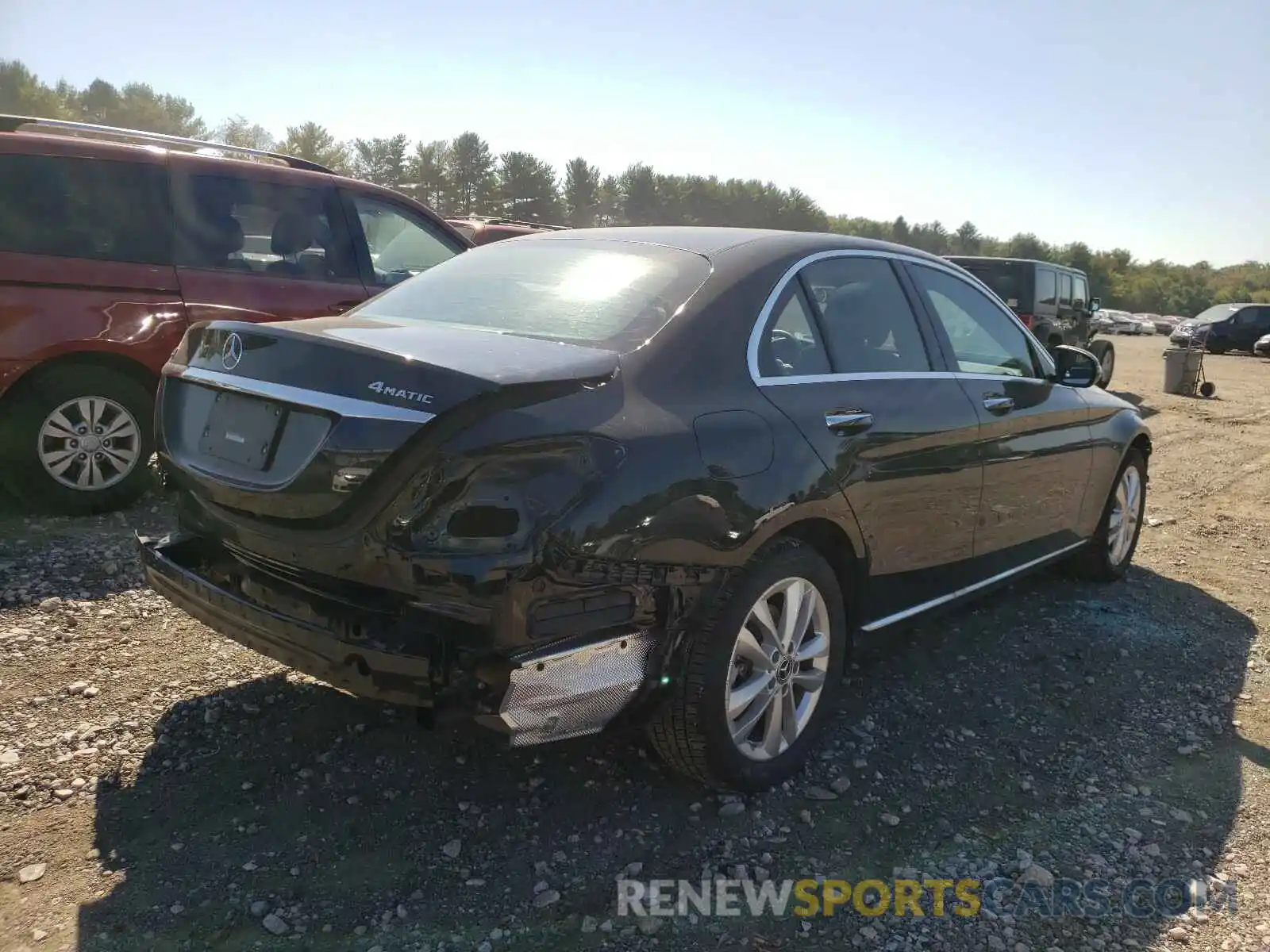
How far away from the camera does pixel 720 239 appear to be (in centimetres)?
334

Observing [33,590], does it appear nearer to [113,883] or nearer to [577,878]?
[113,883]

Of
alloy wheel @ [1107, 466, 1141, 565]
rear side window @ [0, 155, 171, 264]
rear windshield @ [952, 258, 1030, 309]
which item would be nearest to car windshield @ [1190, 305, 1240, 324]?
rear windshield @ [952, 258, 1030, 309]

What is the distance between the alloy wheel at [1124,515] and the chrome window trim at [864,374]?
105cm

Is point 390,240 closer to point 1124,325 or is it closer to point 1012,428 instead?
point 1012,428

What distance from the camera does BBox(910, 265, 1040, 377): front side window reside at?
13.1 ft

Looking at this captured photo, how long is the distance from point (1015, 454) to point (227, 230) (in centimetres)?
446

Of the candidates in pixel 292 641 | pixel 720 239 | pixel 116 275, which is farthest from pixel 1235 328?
pixel 292 641

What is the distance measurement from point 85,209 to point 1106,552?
5725 millimetres

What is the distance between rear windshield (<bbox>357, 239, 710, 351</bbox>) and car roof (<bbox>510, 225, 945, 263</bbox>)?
0.06 metres

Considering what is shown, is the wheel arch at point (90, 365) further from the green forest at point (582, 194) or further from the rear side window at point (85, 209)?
the green forest at point (582, 194)

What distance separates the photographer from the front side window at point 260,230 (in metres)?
5.52

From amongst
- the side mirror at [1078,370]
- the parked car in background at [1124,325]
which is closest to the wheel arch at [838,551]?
the side mirror at [1078,370]

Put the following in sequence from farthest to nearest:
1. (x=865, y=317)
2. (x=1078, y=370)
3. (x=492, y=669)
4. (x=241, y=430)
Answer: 1. (x=1078, y=370)
2. (x=865, y=317)
3. (x=241, y=430)
4. (x=492, y=669)

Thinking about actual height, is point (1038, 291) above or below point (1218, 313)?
below
